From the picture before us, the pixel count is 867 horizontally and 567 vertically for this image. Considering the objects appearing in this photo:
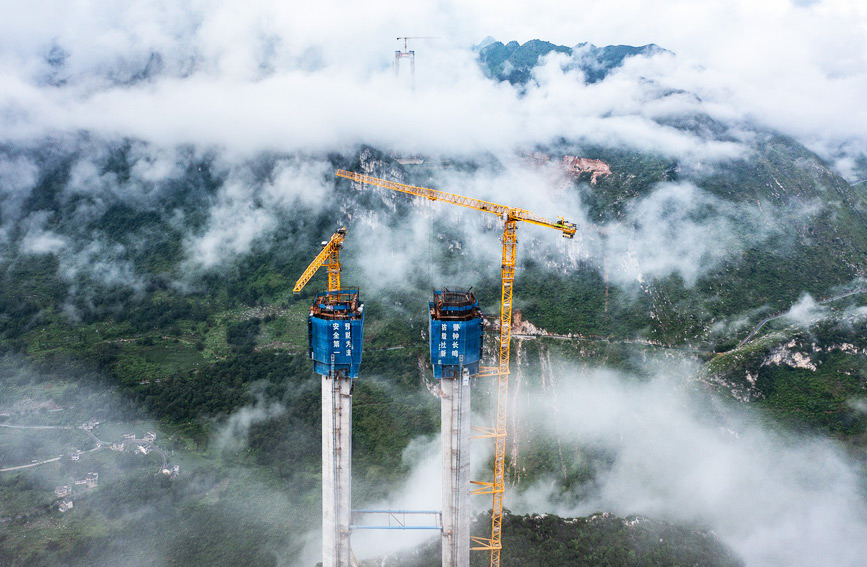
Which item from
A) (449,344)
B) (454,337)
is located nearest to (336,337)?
(449,344)

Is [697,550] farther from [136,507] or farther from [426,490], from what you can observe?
[136,507]


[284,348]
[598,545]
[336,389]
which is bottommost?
[598,545]

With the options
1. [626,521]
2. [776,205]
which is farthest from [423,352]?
[776,205]

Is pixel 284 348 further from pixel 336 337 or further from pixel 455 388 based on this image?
pixel 455 388

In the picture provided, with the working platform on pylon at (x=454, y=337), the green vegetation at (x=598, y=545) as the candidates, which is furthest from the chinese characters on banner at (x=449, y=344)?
the green vegetation at (x=598, y=545)

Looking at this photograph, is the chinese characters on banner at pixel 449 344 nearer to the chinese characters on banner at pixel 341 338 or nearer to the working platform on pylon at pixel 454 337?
the working platform on pylon at pixel 454 337

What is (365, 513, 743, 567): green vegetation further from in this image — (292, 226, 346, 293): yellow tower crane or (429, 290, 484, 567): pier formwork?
(292, 226, 346, 293): yellow tower crane
